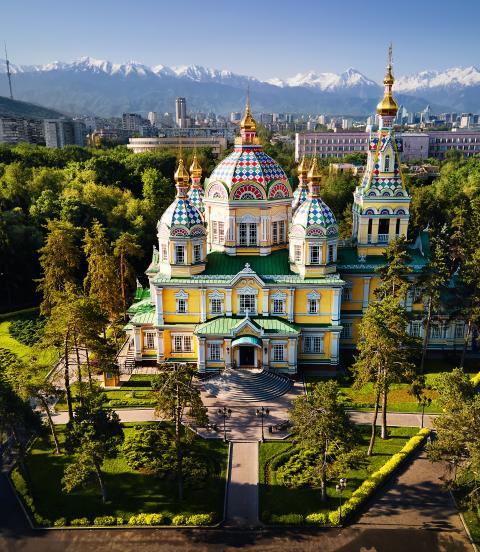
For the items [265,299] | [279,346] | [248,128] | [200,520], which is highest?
[248,128]

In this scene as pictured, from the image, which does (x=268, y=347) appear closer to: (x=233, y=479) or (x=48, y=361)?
(x=233, y=479)

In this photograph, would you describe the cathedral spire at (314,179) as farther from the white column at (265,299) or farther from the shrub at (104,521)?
the shrub at (104,521)

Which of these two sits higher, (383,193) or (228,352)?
(383,193)

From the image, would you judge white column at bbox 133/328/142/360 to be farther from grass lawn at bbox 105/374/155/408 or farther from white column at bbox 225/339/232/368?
white column at bbox 225/339/232/368

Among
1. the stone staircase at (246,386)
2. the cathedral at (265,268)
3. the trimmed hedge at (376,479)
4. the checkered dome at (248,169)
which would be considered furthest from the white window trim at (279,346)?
the checkered dome at (248,169)

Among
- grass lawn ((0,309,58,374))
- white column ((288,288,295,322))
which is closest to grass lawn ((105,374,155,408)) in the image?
grass lawn ((0,309,58,374))

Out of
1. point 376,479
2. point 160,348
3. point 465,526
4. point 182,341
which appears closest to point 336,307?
point 182,341

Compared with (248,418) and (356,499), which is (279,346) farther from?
(356,499)
